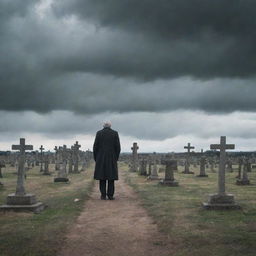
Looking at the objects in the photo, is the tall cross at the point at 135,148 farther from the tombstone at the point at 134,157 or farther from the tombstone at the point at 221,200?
the tombstone at the point at 221,200

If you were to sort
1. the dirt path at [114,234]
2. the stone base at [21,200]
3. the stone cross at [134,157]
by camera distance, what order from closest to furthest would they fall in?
the dirt path at [114,234], the stone base at [21,200], the stone cross at [134,157]

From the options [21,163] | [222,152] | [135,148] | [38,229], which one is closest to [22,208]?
[21,163]

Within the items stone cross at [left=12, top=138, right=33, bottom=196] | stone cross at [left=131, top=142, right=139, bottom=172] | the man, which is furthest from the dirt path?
stone cross at [left=131, top=142, right=139, bottom=172]

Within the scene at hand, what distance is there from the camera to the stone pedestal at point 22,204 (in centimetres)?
1373

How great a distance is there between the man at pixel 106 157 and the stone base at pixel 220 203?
13.9 ft

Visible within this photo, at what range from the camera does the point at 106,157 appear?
17469mm

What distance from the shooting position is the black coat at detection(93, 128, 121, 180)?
17.2 m

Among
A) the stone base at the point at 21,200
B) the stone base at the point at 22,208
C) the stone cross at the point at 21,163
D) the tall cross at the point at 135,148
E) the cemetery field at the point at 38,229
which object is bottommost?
the cemetery field at the point at 38,229

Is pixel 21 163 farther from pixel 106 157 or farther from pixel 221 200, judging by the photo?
pixel 221 200

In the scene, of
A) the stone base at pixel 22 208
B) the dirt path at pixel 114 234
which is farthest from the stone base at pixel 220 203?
the stone base at pixel 22 208

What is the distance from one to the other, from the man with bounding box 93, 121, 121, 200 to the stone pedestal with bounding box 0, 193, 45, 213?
3273mm

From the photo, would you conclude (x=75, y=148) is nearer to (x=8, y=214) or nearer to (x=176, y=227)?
(x=8, y=214)

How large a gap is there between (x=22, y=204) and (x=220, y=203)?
19.1ft

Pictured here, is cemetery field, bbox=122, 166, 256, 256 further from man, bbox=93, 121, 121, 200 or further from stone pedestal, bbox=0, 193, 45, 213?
stone pedestal, bbox=0, 193, 45, 213
